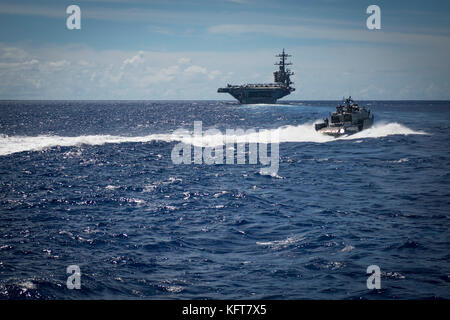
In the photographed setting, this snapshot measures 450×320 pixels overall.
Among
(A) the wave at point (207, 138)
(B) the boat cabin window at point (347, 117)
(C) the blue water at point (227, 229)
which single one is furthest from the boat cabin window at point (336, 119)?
(C) the blue water at point (227, 229)

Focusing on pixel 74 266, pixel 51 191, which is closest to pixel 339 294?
pixel 74 266

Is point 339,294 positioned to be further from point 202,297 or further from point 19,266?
point 19,266

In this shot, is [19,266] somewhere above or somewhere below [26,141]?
below

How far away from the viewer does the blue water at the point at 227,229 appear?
46.8 feet

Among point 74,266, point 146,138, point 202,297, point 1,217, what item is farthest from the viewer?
point 146,138

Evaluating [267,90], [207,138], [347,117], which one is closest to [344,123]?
[347,117]

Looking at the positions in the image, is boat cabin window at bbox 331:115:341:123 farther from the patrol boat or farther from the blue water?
the blue water

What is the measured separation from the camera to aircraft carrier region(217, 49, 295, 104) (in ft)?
556

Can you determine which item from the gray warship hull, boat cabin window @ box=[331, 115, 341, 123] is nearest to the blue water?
boat cabin window @ box=[331, 115, 341, 123]

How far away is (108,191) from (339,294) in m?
21.5

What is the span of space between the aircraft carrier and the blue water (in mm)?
131572

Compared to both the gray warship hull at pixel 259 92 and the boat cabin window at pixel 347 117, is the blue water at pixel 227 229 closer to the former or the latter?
the boat cabin window at pixel 347 117

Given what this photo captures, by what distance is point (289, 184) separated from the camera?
31.5m

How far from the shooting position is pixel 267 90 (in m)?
169
